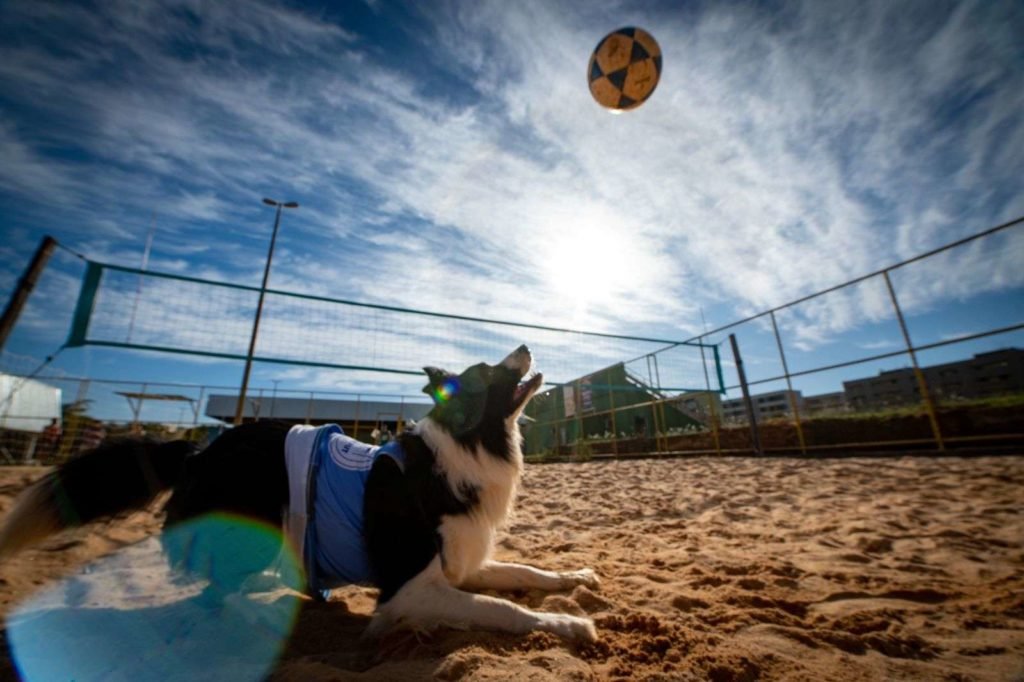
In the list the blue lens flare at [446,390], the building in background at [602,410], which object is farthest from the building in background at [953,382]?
the blue lens flare at [446,390]

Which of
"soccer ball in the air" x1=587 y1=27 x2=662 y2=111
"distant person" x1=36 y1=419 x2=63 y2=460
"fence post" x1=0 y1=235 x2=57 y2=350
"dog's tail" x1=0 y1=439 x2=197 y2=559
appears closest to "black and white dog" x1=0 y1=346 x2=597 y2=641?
"dog's tail" x1=0 y1=439 x2=197 y2=559

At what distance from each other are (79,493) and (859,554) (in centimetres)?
448

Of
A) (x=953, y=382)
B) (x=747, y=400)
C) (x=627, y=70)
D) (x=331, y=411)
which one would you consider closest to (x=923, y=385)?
(x=747, y=400)

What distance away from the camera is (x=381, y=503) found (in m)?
2.05

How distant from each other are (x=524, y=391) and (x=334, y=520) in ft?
4.36

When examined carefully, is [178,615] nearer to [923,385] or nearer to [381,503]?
[381,503]

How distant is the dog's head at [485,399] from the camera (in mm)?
2492

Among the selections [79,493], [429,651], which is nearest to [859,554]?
[429,651]

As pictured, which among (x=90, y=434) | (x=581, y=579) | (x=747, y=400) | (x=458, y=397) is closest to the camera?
(x=581, y=579)

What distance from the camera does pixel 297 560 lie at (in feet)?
6.89

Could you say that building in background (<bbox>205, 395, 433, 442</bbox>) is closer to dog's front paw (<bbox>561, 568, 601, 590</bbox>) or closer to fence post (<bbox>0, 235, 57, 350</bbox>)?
fence post (<bbox>0, 235, 57, 350</bbox>)

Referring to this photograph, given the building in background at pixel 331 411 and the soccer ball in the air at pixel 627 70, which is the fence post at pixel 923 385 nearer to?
the soccer ball in the air at pixel 627 70

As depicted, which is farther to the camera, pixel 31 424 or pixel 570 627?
pixel 31 424

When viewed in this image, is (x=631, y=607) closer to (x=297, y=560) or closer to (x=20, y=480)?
(x=297, y=560)
